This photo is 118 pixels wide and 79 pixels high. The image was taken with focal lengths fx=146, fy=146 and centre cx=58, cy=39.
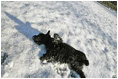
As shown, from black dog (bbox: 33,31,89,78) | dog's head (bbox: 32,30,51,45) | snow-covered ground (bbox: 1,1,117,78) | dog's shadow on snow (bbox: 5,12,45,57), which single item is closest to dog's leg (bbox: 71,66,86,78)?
black dog (bbox: 33,31,89,78)

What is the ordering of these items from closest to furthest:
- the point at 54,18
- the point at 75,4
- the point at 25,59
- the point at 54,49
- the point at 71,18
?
the point at 25,59, the point at 54,49, the point at 54,18, the point at 71,18, the point at 75,4

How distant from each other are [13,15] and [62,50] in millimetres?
3100

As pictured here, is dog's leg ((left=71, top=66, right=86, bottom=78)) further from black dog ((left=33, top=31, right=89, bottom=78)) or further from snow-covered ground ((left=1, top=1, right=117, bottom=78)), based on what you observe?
snow-covered ground ((left=1, top=1, right=117, bottom=78))

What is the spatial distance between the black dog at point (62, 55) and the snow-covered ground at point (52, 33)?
0.17 metres

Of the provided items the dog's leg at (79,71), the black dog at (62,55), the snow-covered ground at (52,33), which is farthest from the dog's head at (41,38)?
the dog's leg at (79,71)

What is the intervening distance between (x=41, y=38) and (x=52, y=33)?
757 mm

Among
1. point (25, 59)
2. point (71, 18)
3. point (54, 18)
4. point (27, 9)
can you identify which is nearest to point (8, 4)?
point (27, 9)

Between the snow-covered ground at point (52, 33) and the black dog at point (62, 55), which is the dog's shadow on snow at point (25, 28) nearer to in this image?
the snow-covered ground at point (52, 33)

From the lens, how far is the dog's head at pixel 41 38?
5.33 m

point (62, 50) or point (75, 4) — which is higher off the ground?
point (62, 50)

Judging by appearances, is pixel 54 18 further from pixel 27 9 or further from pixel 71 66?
pixel 71 66

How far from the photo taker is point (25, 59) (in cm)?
468

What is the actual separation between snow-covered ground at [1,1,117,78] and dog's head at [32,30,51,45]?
0.51 feet

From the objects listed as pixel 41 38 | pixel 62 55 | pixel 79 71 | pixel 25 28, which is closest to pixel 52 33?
pixel 41 38
